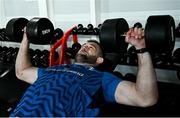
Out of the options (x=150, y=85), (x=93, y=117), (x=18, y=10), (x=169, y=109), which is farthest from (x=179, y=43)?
(x=18, y=10)

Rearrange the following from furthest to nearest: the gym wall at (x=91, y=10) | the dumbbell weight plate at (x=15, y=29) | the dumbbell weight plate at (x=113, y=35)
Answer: the gym wall at (x=91, y=10), the dumbbell weight plate at (x=15, y=29), the dumbbell weight plate at (x=113, y=35)

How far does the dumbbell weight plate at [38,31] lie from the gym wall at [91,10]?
0.80m

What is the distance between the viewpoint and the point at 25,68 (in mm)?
1925

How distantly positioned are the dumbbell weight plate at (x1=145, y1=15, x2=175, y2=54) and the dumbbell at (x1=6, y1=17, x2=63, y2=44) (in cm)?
93

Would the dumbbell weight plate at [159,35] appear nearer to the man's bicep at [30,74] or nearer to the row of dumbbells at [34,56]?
the man's bicep at [30,74]

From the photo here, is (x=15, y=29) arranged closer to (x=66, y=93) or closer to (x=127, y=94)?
(x=66, y=93)

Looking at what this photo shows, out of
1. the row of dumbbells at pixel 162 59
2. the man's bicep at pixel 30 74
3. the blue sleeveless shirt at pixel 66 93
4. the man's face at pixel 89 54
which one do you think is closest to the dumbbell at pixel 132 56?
the row of dumbbells at pixel 162 59

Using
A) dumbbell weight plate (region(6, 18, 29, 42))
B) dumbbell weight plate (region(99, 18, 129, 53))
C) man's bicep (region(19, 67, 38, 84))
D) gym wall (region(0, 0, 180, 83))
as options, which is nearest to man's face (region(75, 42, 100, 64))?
dumbbell weight plate (region(99, 18, 129, 53))

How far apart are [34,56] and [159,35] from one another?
168cm

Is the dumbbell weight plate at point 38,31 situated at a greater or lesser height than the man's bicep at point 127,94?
greater

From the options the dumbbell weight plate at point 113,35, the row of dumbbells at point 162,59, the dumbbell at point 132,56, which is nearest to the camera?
the dumbbell weight plate at point 113,35

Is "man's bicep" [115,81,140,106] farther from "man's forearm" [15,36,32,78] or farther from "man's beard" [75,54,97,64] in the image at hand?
"man's forearm" [15,36,32,78]

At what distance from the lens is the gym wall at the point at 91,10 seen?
235 cm

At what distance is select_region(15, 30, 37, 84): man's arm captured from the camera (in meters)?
1.83
